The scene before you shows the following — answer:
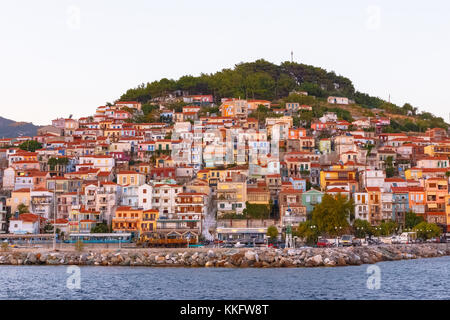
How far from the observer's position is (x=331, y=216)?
182ft

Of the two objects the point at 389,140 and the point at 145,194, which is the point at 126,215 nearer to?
the point at 145,194

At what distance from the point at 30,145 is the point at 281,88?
4714 centimetres

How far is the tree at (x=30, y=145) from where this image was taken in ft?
282

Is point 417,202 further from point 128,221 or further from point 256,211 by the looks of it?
point 128,221

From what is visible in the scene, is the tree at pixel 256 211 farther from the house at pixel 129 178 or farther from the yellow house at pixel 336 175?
the house at pixel 129 178

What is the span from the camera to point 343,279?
39.8m


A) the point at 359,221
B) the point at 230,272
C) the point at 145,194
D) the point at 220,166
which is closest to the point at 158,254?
the point at 230,272

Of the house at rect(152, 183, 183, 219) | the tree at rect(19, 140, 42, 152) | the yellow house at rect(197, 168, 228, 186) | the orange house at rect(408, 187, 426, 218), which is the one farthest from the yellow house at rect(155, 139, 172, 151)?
the orange house at rect(408, 187, 426, 218)

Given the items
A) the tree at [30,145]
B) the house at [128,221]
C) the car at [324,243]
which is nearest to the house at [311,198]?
the car at [324,243]

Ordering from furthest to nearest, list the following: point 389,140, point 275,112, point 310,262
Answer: point 275,112 → point 389,140 → point 310,262

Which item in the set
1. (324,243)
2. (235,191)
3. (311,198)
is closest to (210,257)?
(324,243)

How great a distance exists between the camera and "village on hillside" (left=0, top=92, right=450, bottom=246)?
59375 millimetres

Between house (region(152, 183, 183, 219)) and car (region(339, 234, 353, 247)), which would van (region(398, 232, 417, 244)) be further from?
house (region(152, 183, 183, 219))

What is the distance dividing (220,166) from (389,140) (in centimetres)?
2676
